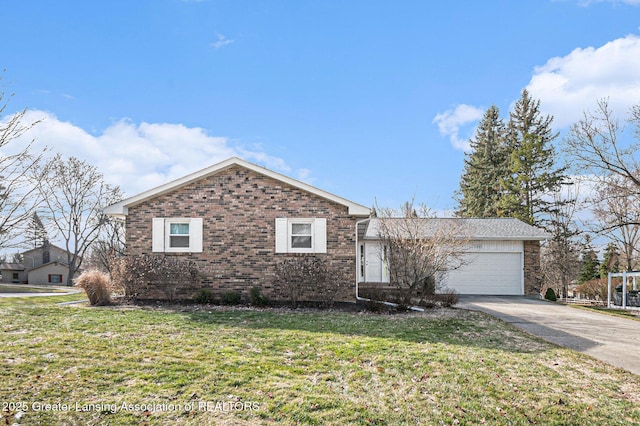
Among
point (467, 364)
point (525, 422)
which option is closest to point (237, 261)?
point (467, 364)

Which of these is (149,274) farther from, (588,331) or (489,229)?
(489,229)

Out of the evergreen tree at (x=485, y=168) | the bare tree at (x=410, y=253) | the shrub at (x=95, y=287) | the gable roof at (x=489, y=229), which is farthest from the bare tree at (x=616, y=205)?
the shrub at (x=95, y=287)

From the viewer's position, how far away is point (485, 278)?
2036 centimetres

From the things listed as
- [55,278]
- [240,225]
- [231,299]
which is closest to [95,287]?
[231,299]

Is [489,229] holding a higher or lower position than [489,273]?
higher

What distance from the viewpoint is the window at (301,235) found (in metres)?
14.0

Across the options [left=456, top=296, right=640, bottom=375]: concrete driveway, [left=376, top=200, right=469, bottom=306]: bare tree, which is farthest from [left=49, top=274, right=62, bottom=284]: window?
[left=456, top=296, right=640, bottom=375]: concrete driveway

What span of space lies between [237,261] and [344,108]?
20.8 feet

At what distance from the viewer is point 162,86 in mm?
13211

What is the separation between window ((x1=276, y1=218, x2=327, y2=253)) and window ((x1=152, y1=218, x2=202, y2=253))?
2719 mm

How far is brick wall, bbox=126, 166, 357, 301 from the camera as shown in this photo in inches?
552

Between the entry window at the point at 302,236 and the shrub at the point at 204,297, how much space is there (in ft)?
9.86

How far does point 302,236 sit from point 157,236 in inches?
190

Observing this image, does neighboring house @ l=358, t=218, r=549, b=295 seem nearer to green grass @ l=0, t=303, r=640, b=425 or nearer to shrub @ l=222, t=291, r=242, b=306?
shrub @ l=222, t=291, r=242, b=306
